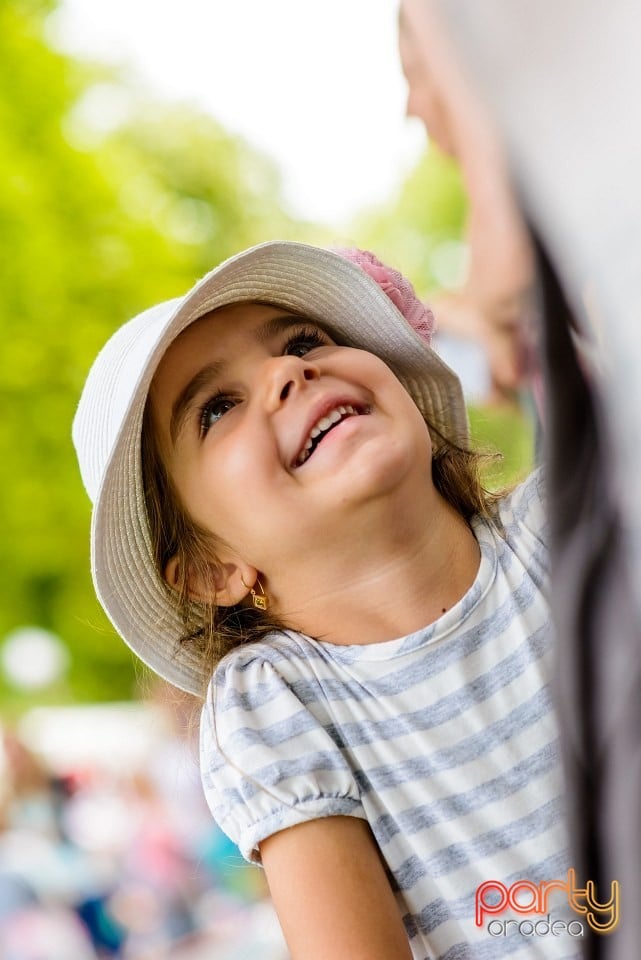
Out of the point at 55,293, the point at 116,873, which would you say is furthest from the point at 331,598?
the point at 55,293

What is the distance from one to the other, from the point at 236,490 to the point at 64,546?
382 cm

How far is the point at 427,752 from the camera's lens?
2.65ft

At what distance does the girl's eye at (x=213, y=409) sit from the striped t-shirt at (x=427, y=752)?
18cm

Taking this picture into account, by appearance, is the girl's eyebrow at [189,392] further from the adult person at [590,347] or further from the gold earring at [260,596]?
the adult person at [590,347]

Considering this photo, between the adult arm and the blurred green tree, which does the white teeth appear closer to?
the adult arm

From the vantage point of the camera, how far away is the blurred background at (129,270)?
10.3 ft

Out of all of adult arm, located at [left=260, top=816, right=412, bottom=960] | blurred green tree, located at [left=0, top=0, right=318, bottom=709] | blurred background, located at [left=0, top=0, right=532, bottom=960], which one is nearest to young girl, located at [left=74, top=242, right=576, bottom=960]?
adult arm, located at [left=260, top=816, right=412, bottom=960]

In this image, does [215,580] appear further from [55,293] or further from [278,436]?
[55,293]

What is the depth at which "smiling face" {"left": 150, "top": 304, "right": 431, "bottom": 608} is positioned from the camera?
829 millimetres

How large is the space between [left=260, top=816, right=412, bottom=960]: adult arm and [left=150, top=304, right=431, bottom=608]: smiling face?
209 millimetres

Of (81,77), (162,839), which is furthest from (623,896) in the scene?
(81,77)

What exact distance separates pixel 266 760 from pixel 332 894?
3.8 inches

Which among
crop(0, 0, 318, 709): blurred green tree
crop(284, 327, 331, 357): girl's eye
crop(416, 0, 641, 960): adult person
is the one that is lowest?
crop(0, 0, 318, 709): blurred green tree

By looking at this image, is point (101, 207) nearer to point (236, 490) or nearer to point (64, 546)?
point (64, 546)
